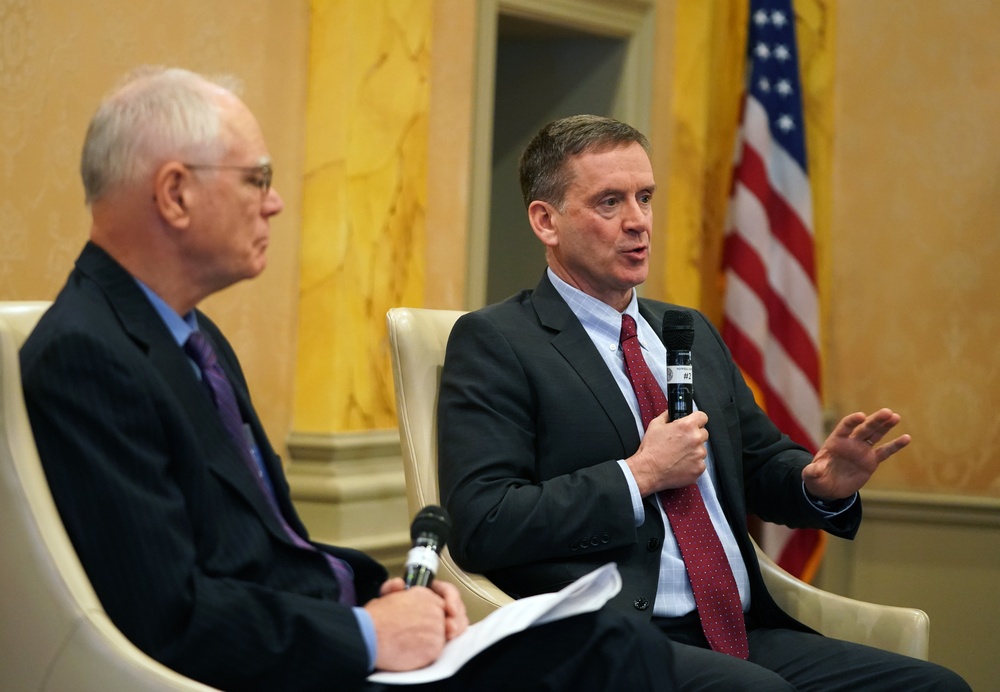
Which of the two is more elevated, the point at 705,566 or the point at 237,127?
the point at 237,127

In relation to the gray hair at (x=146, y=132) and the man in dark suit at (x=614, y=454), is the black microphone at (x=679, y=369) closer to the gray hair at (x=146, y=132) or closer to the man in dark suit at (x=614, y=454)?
the man in dark suit at (x=614, y=454)

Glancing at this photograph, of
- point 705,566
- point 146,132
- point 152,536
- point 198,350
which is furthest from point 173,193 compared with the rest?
point 705,566

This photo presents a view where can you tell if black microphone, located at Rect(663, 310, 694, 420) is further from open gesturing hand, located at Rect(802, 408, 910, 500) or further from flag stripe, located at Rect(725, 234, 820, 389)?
flag stripe, located at Rect(725, 234, 820, 389)

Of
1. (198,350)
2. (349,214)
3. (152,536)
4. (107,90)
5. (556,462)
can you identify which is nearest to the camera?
(152,536)

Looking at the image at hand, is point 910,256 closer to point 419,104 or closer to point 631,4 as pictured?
point 631,4

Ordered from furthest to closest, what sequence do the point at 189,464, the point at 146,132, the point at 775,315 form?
1. the point at 775,315
2. the point at 146,132
3. the point at 189,464

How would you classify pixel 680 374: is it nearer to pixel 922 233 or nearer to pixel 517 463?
pixel 517 463

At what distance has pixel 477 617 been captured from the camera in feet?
8.16

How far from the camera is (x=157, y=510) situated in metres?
1.67

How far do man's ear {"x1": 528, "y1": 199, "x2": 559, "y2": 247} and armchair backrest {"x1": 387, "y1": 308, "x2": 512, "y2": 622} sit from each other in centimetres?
33

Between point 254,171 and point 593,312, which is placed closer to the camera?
point 254,171

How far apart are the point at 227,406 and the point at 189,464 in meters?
0.24

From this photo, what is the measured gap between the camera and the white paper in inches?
69.6

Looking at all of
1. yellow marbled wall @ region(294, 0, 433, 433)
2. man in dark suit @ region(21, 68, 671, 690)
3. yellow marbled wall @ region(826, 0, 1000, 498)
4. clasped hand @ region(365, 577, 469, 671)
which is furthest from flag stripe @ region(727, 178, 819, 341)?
clasped hand @ region(365, 577, 469, 671)
